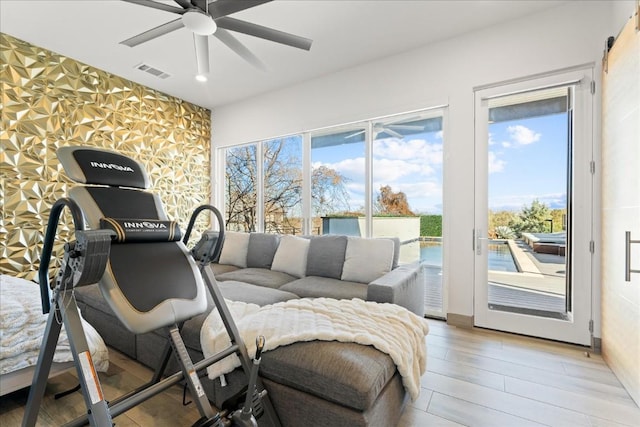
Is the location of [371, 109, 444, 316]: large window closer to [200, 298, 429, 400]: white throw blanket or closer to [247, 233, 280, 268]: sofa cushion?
[247, 233, 280, 268]: sofa cushion

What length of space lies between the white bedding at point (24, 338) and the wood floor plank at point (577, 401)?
2649mm

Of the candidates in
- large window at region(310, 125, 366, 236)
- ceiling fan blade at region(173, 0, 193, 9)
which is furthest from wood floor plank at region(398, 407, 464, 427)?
ceiling fan blade at region(173, 0, 193, 9)

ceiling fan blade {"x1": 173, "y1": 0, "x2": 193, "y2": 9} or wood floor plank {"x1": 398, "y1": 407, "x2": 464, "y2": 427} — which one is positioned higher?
ceiling fan blade {"x1": 173, "y1": 0, "x2": 193, "y2": 9}

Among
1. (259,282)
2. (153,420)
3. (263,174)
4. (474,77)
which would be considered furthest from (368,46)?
(153,420)

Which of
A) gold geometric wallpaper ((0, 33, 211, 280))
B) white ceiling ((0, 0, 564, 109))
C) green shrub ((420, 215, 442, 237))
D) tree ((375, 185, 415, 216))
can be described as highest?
white ceiling ((0, 0, 564, 109))

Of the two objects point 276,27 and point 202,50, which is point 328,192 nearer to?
point 276,27

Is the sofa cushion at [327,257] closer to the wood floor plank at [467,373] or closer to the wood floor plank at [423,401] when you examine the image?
the wood floor plank at [467,373]

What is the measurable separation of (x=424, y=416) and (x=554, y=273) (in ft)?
6.59

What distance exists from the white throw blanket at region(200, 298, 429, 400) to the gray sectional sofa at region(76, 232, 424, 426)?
0.05 m

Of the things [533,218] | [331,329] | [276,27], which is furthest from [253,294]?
[533,218]

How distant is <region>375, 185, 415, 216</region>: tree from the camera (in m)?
3.72

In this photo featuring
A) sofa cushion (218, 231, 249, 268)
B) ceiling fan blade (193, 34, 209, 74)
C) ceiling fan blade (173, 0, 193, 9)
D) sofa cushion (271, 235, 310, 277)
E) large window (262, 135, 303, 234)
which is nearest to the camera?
ceiling fan blade (173, 0, 193, 9)

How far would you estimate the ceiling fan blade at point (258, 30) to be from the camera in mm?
2270

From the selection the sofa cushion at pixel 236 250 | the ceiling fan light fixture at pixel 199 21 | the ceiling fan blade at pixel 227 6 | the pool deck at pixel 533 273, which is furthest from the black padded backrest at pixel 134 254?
the pool deck at pixel 533 273
